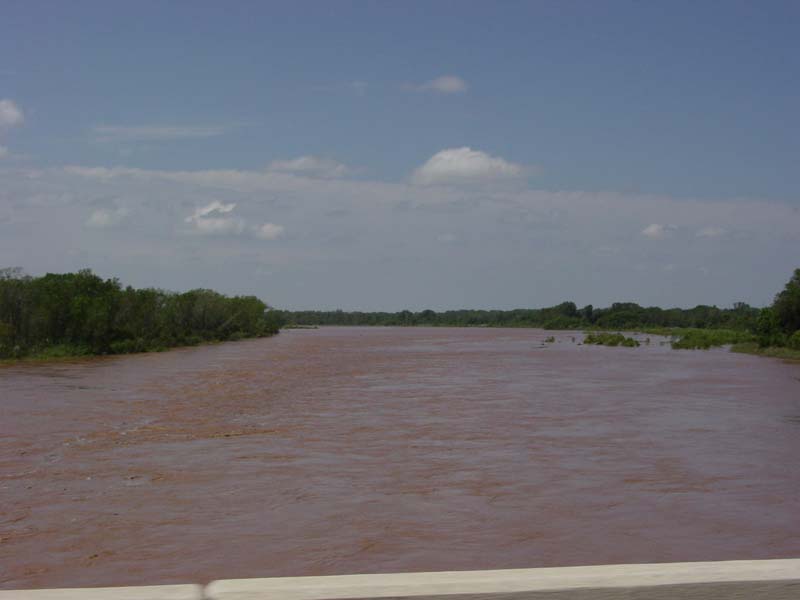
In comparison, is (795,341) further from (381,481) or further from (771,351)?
(381,481)

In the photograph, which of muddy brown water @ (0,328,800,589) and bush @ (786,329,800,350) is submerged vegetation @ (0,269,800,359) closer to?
bush @ (786,329,800,350)

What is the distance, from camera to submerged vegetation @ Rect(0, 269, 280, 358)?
40594mm

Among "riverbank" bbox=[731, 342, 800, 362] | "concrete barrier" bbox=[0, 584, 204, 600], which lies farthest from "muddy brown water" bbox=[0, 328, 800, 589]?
"riverbank" bbox=[731, 342, 800, 362]

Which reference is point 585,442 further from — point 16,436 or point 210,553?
point 16,436

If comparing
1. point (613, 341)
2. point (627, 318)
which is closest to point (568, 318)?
point (627, 318)

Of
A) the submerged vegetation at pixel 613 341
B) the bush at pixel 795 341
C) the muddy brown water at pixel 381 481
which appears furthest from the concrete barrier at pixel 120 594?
the submerged vegetation at pixel 613 341

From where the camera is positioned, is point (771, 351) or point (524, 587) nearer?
point (524, 587)

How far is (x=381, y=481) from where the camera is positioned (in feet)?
39.3

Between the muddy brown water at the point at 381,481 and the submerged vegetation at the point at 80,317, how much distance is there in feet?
54.1

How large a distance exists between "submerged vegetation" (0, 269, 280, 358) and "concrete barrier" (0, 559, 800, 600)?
→ 40.8 meters

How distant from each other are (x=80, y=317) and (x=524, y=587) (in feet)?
149

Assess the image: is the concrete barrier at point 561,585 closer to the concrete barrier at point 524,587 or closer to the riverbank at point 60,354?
the concrete barrier at point 524,587

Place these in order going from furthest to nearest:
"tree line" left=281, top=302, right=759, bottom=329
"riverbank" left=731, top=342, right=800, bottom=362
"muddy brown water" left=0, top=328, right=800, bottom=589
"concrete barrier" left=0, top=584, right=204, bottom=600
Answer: "tree line" left=281, top=302, right=759, bottom=329 → "riverbank" left=731, top=342, right=800, bottom=362 → "muddy brown water" left=0, top=328, right=800, bottom=589 → "concrete barrier" left=0, top=584, right=204, bottom=600

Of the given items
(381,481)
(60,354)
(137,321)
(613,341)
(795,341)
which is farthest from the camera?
(613,341)
